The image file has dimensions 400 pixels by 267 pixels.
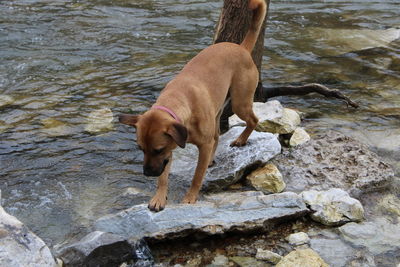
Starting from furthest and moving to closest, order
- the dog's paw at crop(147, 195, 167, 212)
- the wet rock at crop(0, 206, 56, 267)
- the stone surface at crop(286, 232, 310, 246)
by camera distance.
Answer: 1. the dog's paw at crop(147, 195, 167, 212)
2. the stone surface at crop(286, 232, 310, 246)
3. the wet rock at crop(0, 206, 56, 267)

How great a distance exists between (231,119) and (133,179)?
1693 mm

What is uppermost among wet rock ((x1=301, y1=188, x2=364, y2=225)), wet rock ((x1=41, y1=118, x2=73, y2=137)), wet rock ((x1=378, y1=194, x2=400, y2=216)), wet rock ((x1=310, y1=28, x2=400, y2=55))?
wet rock ((x1=301, y1=188, x2=364, y2=225))

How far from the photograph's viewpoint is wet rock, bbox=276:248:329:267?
4078mm

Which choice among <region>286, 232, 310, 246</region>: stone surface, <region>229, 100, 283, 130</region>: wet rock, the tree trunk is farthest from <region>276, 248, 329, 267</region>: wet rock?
the tree trunk

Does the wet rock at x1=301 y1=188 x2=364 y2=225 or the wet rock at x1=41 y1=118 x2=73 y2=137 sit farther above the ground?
the wet rock at x1=301 y1=188 x2=364 y2=225

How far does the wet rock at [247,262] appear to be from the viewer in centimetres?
423

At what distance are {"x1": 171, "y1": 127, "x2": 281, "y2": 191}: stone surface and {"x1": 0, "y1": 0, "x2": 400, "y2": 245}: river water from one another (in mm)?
423

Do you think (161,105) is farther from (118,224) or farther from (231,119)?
(231,119)

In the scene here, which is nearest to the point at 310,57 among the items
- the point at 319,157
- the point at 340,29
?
the point at 340,29

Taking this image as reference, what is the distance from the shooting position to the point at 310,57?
9906 mm

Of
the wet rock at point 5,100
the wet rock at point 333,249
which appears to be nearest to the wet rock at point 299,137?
the wet rock at point 333,249

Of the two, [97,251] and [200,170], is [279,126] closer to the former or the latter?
[200,170]

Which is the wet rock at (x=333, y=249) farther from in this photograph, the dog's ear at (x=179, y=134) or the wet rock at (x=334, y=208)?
the dog's ear at (x=179, y=134)

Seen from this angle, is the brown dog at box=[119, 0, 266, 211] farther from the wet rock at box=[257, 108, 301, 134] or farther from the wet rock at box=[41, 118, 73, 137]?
the wet rock at box=[41, 118, 73, 137]
